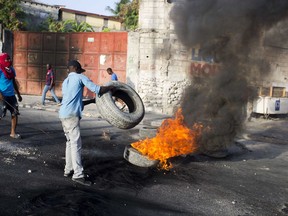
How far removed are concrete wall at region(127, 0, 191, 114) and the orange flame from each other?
25.3 feet

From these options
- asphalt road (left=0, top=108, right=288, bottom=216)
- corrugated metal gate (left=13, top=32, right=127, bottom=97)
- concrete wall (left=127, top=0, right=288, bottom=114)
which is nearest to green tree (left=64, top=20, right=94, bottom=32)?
corrugated metal gate (left=13, top=32, right=127, bottom=97)

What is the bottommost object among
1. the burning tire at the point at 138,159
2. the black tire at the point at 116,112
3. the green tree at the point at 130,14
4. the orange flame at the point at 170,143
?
the burning tire at the point at 138,159

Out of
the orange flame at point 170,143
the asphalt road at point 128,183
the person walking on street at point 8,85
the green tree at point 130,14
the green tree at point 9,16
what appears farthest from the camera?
the green tree at point 130,14

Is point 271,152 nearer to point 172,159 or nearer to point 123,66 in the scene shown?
point 172,159

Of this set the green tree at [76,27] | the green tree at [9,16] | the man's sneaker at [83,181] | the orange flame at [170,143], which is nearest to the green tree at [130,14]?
the green tree at [76,27]

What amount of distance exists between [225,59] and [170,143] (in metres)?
2.33

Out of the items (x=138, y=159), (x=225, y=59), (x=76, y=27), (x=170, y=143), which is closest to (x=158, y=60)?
(x=225, y=59)

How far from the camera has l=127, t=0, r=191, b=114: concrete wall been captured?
15.7 metres

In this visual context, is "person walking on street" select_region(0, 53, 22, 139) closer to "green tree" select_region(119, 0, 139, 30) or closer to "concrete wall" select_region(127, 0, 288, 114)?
"concrete wall" select_region(127, 0, 288, 114)

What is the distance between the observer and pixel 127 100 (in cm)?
777

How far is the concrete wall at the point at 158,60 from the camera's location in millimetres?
15734

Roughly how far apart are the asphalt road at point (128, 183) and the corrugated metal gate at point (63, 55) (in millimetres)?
8513

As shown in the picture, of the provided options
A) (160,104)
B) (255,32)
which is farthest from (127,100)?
(160,104)

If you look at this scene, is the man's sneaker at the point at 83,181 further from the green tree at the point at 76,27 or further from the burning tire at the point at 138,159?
the green tree at the point at 76,27
